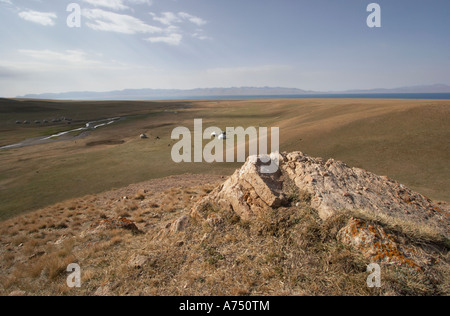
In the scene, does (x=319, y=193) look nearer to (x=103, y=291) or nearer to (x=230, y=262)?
(x=230, y=262)

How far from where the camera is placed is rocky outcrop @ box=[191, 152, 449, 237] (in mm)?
5773

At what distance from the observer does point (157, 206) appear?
11820 millimetres

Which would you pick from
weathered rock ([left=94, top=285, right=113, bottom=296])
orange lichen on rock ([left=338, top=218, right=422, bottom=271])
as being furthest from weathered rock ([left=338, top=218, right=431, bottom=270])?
weathered rock ([left=94, top=285, right=113, bottom=296])

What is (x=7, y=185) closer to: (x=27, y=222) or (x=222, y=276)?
(x=27, y=222)

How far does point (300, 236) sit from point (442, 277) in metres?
2.59

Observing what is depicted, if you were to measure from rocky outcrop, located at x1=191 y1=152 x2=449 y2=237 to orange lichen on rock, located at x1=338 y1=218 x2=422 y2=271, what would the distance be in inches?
21.7

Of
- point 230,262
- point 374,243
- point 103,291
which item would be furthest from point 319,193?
point 103,291

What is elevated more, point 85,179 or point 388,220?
point 388,220

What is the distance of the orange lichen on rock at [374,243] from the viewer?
14.4 ft

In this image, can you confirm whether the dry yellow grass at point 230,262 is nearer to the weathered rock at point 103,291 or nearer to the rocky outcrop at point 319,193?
the weathered rock at point 103,291

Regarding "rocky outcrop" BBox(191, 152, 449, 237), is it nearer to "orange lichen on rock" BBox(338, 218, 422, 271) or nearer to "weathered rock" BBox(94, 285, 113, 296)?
"orange lichen on rock" BBox(338, 218, 422, 271)

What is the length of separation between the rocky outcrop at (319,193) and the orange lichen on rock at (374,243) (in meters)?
0.55

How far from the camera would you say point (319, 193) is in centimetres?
602
